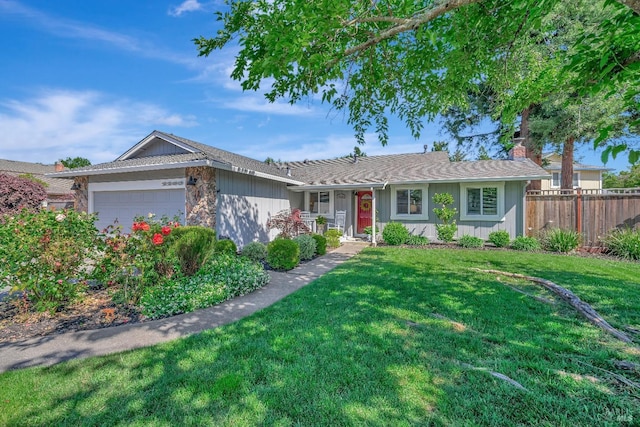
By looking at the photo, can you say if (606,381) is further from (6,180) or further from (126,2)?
(6,180)

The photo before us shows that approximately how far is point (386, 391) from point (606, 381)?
206cm

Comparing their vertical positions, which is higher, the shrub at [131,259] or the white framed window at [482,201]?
the white framed window at [482,201]

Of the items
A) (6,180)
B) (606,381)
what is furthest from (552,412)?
(6,180)

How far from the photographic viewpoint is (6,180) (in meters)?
13.5

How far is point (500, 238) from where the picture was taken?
1064 cm

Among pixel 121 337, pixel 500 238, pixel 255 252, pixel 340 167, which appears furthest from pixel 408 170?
pixel 121 337

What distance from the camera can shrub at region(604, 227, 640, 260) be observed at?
858 centimetres

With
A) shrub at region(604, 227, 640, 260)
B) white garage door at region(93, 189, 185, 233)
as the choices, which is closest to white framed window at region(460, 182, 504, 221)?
shrub at region(604, 227, 640, 260)

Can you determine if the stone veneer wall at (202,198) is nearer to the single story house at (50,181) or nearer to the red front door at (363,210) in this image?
the red front door at (363,210)

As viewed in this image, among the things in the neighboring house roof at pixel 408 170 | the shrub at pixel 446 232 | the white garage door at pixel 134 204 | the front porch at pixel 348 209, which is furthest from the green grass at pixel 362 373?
the front porch at pixel 348 209

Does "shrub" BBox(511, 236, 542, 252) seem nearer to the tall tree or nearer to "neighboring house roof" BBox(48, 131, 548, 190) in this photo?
"neighboring house roof" BBox(48, 131, 548, 190)

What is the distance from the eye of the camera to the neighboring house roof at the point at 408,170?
11211 mm

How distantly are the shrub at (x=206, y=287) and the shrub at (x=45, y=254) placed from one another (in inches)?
41.9

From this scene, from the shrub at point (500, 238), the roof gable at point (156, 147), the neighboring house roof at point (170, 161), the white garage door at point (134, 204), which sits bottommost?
the shrub at point (500, 238)
